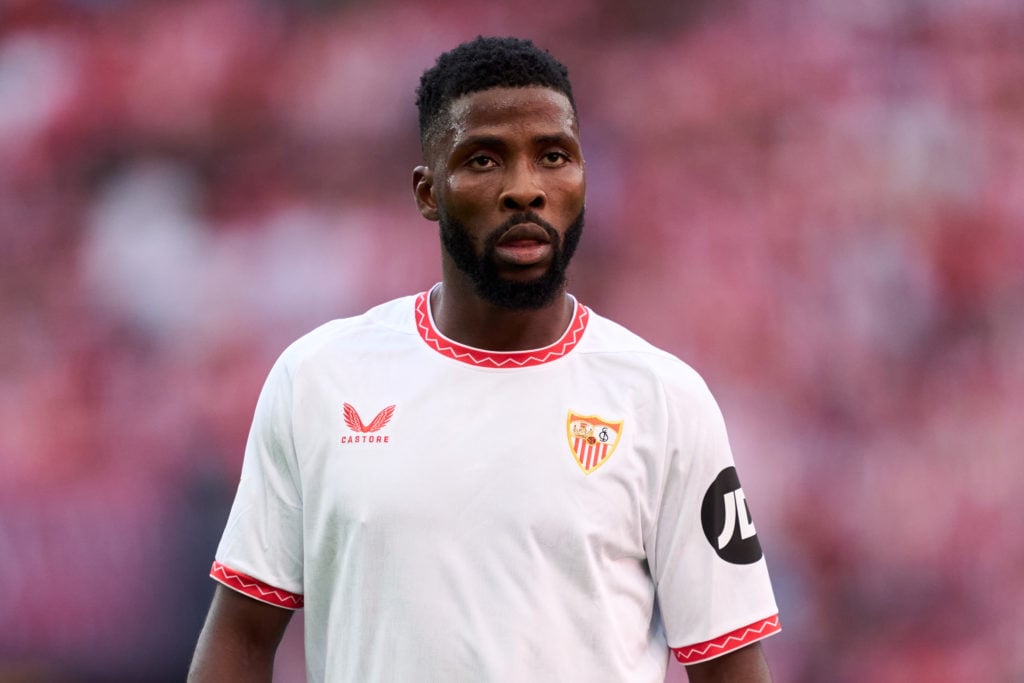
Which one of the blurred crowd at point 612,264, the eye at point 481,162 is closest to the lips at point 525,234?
the eye at point 481,162

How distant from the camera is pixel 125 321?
3414mm

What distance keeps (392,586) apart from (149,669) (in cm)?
173

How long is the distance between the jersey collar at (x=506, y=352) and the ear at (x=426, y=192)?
0.58 feet

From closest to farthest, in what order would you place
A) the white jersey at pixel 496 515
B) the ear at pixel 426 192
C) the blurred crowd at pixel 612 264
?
the white jersey at pixel 496 515 → the ear at pixel 426 192 → the blurred crowd at pixel 612 264

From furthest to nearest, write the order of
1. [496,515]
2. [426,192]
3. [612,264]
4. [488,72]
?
1. [612,264]
2. [426,192]
3. [488,72]
4. [496,515]

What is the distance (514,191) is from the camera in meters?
1.95

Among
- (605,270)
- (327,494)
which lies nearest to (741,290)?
(605,270)

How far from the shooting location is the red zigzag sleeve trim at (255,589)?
80.4 inches

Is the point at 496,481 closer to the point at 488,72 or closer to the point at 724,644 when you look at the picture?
the point at 724,644

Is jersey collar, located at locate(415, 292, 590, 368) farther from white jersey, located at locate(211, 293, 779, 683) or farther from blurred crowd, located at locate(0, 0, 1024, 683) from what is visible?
blurred crowd, located at locate(0, 0, 1024, 683)

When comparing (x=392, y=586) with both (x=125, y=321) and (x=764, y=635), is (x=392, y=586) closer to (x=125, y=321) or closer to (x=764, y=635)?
(x=764, y=635)

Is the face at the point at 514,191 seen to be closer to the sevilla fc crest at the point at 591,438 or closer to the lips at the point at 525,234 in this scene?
the lips at the point at 525,234

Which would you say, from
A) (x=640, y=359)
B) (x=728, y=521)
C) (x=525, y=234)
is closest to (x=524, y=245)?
(x=525, y=234)

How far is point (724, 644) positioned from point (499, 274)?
631 mm
